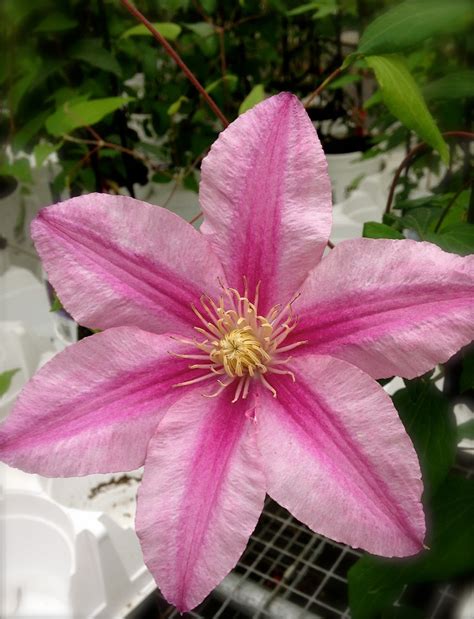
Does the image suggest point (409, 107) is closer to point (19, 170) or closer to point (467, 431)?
point (467, 431)

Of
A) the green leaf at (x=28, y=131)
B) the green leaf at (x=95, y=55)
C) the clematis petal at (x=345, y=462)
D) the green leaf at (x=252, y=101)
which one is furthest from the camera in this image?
the green leaf at (x=28, y=131)

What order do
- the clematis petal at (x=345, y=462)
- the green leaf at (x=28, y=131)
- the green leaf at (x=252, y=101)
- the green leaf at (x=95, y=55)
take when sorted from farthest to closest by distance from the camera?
the green leaf at (x=28, y=131), the green leaf at (x=95, y=55), the green leaf at (x=252, y=101), the clematis petal at (x=345, y=462)

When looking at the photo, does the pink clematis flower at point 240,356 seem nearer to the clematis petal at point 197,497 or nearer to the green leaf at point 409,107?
the clematis petal at point 197,497

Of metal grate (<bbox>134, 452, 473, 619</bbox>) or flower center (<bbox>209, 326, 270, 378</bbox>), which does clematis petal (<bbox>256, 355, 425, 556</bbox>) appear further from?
metal grate (<bbox>134, 452, 473, 619</bbox>)

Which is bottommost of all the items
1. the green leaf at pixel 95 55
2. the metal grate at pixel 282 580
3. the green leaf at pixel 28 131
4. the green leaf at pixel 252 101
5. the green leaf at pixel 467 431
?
the metal grate at pixel 282 580

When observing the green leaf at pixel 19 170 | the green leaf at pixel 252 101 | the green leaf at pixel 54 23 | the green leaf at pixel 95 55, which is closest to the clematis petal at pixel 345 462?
the green leaf at pixel 252 101

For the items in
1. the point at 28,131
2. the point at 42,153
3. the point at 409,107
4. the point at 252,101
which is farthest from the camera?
the point at 28,131

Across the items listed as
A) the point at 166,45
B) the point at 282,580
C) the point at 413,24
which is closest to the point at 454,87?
the point at 413,24
